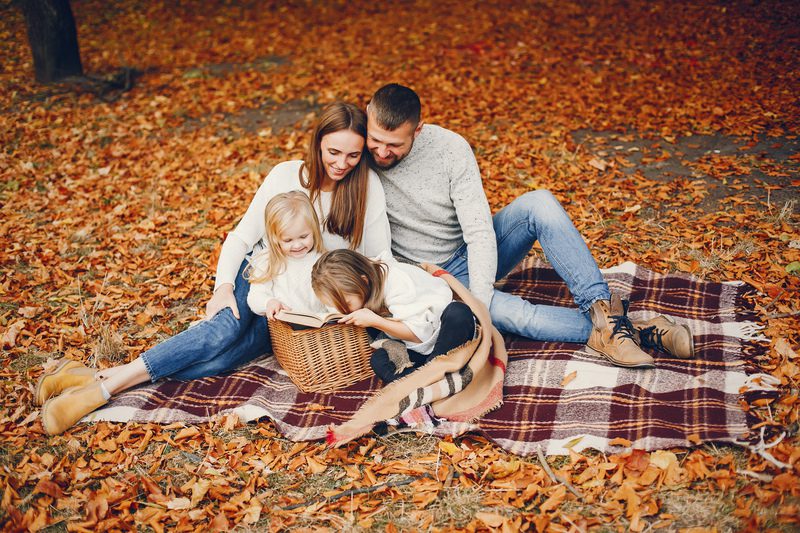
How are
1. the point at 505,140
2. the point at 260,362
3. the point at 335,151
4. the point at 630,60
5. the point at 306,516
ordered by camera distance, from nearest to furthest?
the point at 306,516
the point at 335,151
the point at 260,362
the point at 505,140
the point at 630,60

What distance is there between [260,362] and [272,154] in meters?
3.88

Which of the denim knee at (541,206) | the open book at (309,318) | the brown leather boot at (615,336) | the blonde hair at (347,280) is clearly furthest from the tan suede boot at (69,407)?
the brown leather boot at (615,336)

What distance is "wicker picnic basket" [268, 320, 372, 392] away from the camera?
12.6 ft

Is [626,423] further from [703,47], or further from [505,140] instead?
[703,47]

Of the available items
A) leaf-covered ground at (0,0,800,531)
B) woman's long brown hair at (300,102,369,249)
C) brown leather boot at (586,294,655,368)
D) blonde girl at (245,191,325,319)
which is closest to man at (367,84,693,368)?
brown leather boot at (586,294,655,368)

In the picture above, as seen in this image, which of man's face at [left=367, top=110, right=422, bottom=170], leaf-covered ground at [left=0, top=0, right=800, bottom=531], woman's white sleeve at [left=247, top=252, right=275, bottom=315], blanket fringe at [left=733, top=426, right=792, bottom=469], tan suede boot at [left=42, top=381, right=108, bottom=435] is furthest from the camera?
woman's white sleeve at [left=247, top=252, right=275, bottom=315]

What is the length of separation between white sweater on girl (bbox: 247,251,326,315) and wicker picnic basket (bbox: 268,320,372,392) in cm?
15

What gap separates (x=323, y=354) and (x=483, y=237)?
1259 millimetres

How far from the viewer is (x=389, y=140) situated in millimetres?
3830

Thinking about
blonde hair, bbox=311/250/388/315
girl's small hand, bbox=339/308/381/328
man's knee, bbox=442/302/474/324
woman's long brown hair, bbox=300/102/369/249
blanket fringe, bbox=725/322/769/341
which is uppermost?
woman's long brown hair, bbox=300/102/369/249

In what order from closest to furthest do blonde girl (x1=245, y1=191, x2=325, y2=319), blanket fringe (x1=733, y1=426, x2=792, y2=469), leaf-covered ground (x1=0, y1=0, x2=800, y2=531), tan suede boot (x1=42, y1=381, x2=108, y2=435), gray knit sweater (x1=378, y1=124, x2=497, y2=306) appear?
blanket fringe (x1=733, y1=426, x2=792, y2=469), leaf-covered ground (x1=0, y1=0, x2=800, y2=531), tan suede boot (x1=42, y1=381, x2=108, y2=435), blonde girl (x1=245, y1=191, x2=325, y2=319), gray knit sweater (x1=378, y1=124, x2=497, y2=306)

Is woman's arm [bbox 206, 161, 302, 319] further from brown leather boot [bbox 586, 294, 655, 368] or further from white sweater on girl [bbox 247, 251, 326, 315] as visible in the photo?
brown leather boot [bbox 586, 294, 655, 368]

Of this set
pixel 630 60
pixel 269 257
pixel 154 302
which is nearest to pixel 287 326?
pixel 269 257

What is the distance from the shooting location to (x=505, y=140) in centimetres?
758
